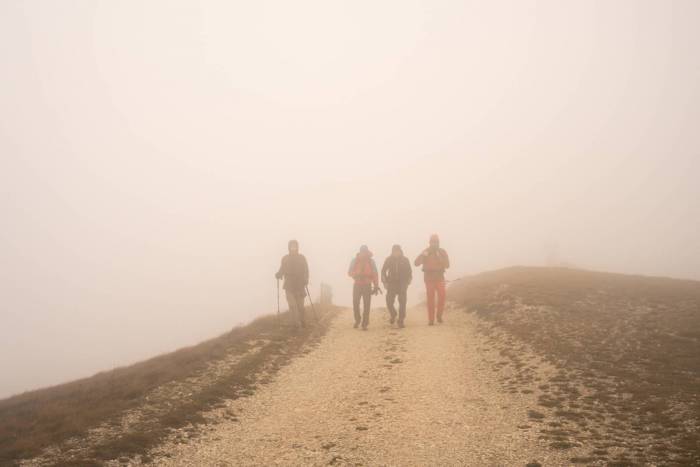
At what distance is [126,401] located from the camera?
46.5 feet

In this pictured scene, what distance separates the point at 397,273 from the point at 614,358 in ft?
38.9

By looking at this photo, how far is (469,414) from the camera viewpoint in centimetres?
1320

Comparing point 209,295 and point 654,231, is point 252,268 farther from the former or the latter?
point 654,231

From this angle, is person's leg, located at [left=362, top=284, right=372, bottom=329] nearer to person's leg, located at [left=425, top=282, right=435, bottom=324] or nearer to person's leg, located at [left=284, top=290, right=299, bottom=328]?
person's leg, located at [left=425, top=282, right=435, bottom=324]

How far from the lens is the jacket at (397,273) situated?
2602 centimetres

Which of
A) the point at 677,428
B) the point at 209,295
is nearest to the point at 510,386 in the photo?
the point at 677,428

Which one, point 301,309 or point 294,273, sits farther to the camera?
point 301,309

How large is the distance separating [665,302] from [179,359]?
2130cm

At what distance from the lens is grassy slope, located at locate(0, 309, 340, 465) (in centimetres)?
1130

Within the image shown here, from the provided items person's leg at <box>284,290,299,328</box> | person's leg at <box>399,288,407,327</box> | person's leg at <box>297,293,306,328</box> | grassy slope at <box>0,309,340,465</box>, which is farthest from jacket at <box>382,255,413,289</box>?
grassy slope at <box>0,309,340,465</box>

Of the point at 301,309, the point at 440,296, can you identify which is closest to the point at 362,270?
the point at 301,309

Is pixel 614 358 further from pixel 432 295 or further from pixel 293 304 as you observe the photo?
pixel 293 304

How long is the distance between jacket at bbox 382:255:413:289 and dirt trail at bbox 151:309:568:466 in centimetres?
606

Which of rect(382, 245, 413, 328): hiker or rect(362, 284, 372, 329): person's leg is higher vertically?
rect(382, 245, 413, 328): hiker
